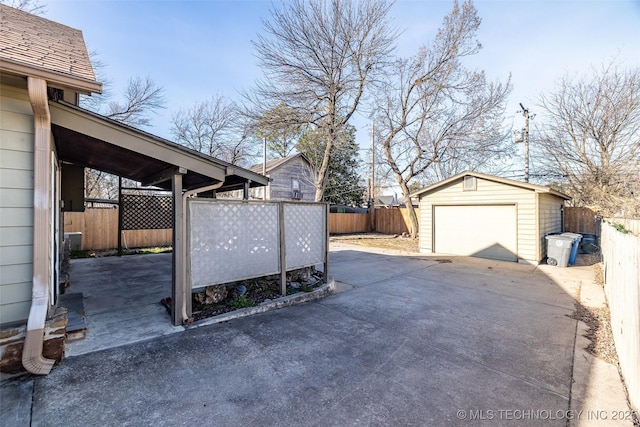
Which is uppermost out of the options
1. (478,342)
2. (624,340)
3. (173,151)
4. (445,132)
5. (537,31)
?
(537,31)

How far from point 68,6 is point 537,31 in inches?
496

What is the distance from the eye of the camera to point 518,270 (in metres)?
7.59

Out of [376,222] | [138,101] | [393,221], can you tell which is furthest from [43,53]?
[376,222]

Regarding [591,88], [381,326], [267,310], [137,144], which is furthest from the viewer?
[591,88]

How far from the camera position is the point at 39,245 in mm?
2711

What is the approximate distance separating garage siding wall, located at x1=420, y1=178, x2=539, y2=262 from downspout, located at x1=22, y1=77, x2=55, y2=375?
1030 cm

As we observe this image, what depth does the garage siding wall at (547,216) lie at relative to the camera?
28.2 ft

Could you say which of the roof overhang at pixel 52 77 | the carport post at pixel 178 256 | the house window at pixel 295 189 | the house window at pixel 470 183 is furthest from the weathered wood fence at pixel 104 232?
the house window at pixel 470 183

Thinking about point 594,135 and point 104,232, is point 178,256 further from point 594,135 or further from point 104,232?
point 594,135

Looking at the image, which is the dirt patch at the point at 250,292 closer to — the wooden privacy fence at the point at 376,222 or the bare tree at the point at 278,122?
the bare tree at the point at 278,122

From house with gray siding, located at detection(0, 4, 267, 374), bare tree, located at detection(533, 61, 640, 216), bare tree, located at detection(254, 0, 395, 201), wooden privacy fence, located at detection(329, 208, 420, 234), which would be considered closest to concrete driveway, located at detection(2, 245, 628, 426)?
house with gray siding, located at detection(0, 4, 267, 374)

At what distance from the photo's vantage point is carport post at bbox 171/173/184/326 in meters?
3.62

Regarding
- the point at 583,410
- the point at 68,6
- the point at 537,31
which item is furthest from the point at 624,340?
the point at 68,6

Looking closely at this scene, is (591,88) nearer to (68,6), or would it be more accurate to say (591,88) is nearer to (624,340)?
(624,340)
